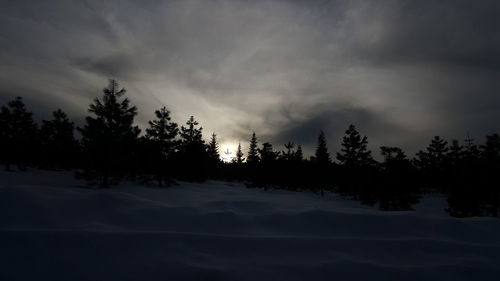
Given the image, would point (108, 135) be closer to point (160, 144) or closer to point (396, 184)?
point (160, 144)

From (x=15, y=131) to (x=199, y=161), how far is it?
2306cm

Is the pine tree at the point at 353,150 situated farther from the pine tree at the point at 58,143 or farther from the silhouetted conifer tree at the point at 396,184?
the pine tree at the point at 58,143

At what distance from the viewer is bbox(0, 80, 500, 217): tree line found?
19.3 metres

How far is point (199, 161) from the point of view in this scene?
38.6 metres

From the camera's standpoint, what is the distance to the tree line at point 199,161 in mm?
19297

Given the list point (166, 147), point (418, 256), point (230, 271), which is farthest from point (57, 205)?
point (166, 147)

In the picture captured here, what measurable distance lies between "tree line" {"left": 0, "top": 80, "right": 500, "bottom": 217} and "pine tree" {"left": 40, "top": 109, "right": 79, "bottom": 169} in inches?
4.5

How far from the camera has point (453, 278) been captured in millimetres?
4156

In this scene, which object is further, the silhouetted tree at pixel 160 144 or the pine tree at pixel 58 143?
the pine tree at pixel 58 143

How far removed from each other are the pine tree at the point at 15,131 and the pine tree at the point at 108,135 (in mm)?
17716

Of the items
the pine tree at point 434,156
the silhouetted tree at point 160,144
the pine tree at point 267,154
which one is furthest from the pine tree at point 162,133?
the pine tree at point 434,156

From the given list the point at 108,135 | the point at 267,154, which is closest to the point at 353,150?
→ the point at 267,154

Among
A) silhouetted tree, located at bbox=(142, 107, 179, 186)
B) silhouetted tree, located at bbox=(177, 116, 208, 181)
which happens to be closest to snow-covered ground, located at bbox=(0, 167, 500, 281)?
silhouetted tree, located at bbox=(142, 107, 179, 186)

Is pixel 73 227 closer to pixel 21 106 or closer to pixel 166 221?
pixel 166 221
